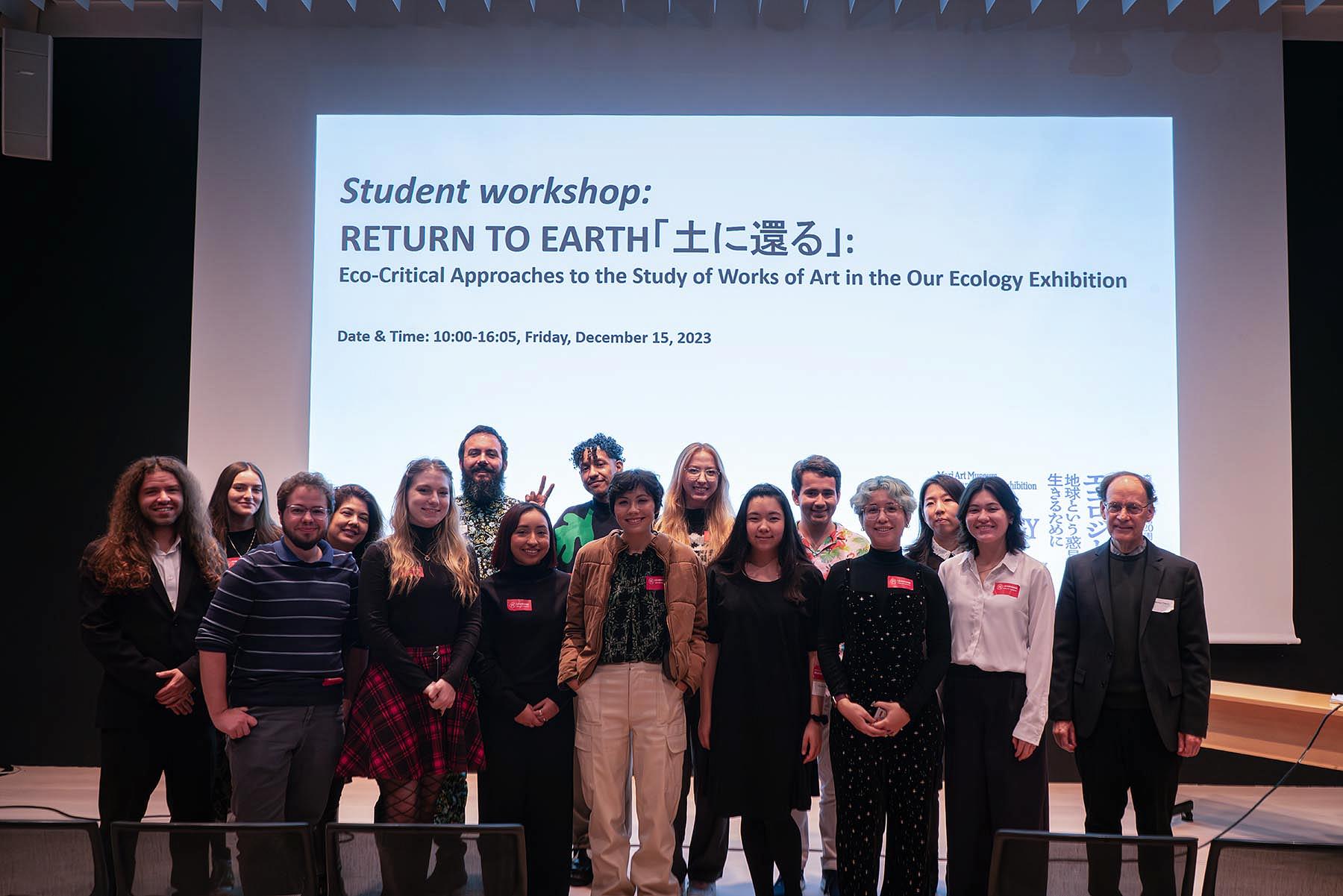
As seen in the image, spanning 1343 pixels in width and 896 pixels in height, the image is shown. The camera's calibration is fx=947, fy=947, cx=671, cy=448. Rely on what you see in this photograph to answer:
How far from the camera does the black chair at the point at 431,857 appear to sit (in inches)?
64.6

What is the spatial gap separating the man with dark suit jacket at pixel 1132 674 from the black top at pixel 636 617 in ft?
4.24

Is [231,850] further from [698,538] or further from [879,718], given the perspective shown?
[698,538]

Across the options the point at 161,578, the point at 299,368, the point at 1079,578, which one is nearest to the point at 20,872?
the point at 161,578

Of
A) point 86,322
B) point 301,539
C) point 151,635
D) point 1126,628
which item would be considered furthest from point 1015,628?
point 86,322

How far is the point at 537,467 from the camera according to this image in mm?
4820

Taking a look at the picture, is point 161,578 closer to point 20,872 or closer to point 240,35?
point 20,872

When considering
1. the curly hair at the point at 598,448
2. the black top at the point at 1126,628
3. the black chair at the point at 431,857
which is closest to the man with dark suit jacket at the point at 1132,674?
the black top at the point at 1126,628

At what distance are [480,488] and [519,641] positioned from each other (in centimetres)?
89

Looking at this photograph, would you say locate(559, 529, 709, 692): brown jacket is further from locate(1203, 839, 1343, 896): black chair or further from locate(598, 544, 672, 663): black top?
locate(1203, 839, 1343, 896): black chair

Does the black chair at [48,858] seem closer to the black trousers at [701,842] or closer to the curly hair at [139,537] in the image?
the curly hair at [139,537]

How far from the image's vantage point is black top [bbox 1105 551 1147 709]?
2.98m

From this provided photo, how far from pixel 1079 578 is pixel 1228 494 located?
2.34 m

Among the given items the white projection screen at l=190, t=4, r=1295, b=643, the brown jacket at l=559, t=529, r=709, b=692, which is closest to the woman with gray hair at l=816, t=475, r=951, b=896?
the brown jacket at l=559, t=529, r=709, b=692

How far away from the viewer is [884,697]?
287 cm
